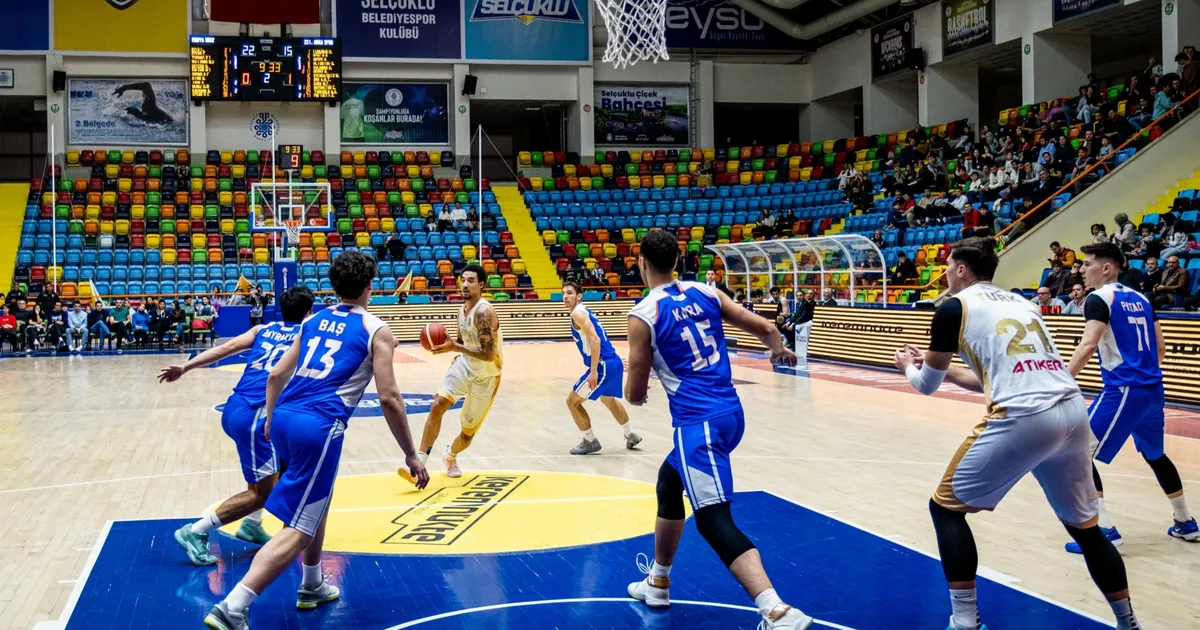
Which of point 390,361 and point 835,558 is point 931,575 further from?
point 390,361

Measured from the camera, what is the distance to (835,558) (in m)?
6.02

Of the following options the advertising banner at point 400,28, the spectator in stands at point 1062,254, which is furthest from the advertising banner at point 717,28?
the spectator in stands at point 1062,254

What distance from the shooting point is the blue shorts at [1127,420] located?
6.21m

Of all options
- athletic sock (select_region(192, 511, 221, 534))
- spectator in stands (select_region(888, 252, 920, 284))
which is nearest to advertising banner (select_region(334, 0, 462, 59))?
spectator in stands (select_region(888, 252, 920, 284))

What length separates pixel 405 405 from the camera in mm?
12781

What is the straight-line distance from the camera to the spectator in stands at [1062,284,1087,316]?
15.1m

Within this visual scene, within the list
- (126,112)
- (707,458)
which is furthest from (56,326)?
(707,458)

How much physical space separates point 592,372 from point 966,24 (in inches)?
967

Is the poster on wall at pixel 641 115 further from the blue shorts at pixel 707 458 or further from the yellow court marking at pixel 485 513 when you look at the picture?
the blue shorts at pixel 707 458

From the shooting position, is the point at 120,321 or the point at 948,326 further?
the point at 120,321

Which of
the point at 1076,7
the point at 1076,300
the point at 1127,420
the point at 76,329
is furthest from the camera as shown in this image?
the point at 1076,7

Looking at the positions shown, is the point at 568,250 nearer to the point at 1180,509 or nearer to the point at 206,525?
the point at 1180,509

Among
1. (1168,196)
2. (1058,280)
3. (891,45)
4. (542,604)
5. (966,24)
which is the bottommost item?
(542,604)

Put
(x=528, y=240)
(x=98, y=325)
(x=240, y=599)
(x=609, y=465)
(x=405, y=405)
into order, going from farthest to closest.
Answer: (x=528, y=240), (x=98, y=325), (x=405, y=405), (x=609, y=465), (x=240, y=599)
